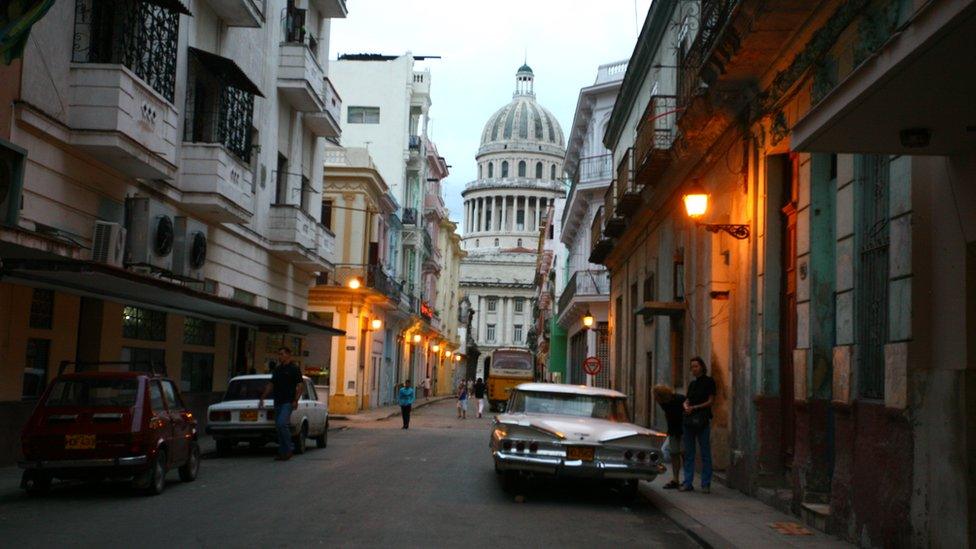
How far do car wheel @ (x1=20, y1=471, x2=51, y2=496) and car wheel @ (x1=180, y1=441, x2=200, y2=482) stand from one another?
1.99 meters

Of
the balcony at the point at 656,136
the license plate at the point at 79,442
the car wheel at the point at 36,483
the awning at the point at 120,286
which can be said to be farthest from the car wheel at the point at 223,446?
the balcony at the point at 656,136

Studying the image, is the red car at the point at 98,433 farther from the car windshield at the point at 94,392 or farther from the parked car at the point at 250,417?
the parked car at the point at 250,417

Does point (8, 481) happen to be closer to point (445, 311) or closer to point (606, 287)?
point (606, 287)


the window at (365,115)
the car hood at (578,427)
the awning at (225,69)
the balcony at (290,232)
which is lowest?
the car hood at (578,427)

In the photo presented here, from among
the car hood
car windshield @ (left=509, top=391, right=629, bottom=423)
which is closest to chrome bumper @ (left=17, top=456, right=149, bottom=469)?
the car hood

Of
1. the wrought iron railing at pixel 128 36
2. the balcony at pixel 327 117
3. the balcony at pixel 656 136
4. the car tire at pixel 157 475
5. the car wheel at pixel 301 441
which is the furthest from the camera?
the balcony at pixel 327 117

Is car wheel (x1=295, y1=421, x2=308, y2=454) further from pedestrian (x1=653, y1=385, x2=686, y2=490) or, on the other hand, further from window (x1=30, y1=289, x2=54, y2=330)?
pedestrian (x1=653, y1=385, x2=686, y2=490)

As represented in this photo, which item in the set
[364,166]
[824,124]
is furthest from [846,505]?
[364,166]

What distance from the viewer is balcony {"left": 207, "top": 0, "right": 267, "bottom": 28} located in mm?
22891

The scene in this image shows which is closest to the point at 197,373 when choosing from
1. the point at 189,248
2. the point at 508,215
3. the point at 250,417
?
the point at 189,248

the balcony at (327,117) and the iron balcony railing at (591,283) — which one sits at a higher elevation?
the balcony at (327,117)

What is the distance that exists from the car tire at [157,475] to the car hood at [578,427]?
13.5 ft

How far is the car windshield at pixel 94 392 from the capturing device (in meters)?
13.1

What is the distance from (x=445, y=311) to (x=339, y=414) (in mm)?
48245
